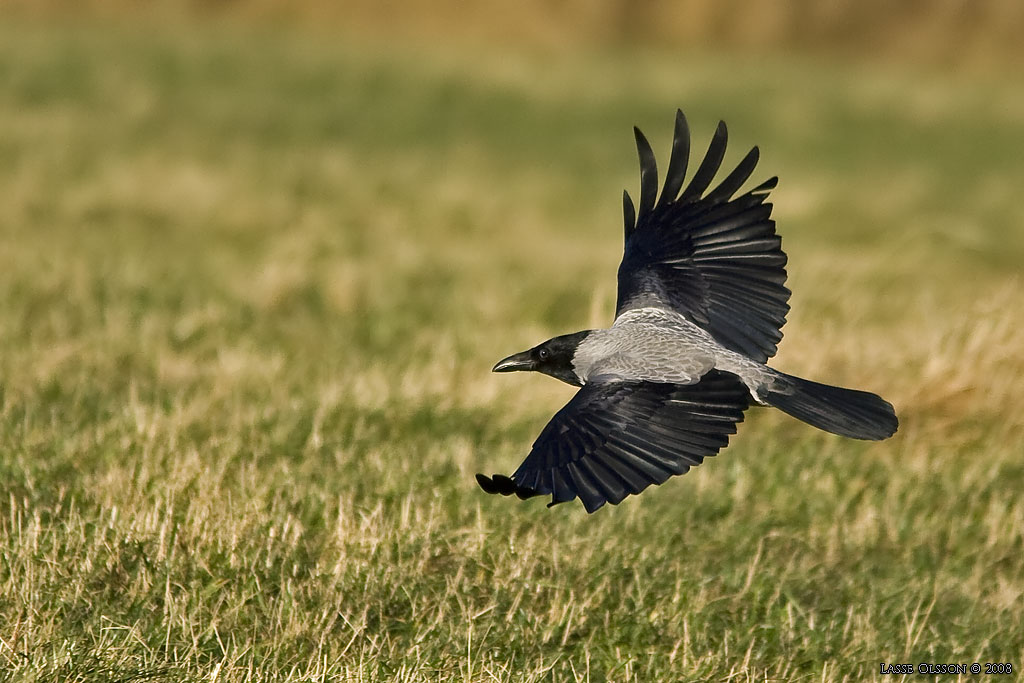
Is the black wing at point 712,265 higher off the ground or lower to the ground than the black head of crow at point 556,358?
higher

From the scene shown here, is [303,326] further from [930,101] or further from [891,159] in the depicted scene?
[930,101]

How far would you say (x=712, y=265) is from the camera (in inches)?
213

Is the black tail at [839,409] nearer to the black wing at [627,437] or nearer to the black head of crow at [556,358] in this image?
the black wing at [627,437]

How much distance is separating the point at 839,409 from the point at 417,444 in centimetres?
221

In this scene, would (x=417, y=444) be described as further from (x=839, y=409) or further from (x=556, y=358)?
(x=839, y=409)

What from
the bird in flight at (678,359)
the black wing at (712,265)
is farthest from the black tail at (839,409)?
the black wing at (712,265)

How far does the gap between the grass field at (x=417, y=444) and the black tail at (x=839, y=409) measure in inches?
25.7

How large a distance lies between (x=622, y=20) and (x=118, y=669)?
24.0 m

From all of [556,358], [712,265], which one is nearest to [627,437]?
[556,358]

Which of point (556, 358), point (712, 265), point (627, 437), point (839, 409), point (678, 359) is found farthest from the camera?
point (712, 265)

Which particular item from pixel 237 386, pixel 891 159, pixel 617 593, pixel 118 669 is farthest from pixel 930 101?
pixel 118 669

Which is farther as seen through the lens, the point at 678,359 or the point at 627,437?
the point at 678,359

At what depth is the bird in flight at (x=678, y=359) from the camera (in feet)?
14.1

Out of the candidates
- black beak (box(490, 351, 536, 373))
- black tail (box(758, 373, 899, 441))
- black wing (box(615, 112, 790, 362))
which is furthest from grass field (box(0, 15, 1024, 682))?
black wing (box(615, 112, 790, 362))
